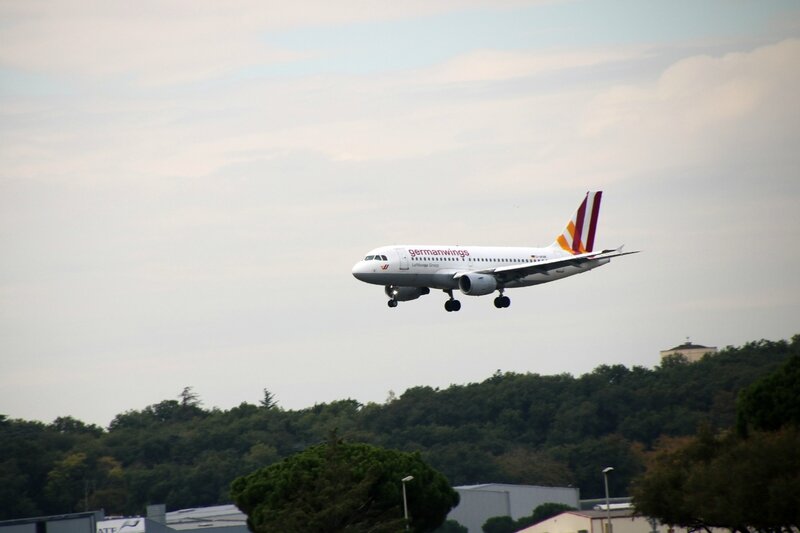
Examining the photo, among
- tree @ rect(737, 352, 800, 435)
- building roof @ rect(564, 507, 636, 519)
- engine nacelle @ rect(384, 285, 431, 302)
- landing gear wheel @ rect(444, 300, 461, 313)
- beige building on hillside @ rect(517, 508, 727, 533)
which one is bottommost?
beige building on hillside @ rect(517, 508, 727, 533)

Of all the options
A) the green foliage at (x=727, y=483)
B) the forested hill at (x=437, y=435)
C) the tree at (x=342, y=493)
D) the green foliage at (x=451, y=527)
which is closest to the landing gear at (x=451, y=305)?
the tree at (x=342, y=493)

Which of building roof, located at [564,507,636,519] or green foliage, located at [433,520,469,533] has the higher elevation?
building roof, located at [564,507,636,519]

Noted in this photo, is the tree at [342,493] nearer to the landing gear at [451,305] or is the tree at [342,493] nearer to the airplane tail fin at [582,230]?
the landing gear at [451,305]

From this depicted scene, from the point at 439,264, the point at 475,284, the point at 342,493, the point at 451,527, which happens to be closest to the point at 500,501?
the point at 451,527

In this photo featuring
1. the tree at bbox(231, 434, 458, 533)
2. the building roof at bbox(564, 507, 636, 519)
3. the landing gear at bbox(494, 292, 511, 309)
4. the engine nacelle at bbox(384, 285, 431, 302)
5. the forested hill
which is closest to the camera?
the tree at bbox(231, 434, 458, 533)

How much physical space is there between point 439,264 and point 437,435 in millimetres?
54952

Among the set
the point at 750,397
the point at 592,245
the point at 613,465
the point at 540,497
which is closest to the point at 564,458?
the point at 613,465

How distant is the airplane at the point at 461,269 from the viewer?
7925cm

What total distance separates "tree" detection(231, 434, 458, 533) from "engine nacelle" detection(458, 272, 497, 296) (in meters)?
13.2

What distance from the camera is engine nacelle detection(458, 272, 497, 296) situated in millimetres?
80938

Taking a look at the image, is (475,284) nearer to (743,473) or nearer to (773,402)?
(773,402)

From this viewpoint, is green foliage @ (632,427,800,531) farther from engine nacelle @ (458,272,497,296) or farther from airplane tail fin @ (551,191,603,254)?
airplane tail fin @ (551,191,603,254)

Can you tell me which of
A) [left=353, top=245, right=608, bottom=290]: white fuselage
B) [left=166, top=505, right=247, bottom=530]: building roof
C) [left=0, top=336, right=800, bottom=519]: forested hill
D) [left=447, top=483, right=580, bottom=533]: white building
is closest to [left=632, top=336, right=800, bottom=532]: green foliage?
[left=353, top=245, right=608, bottom=290]: white fuselage

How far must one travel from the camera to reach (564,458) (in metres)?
124
